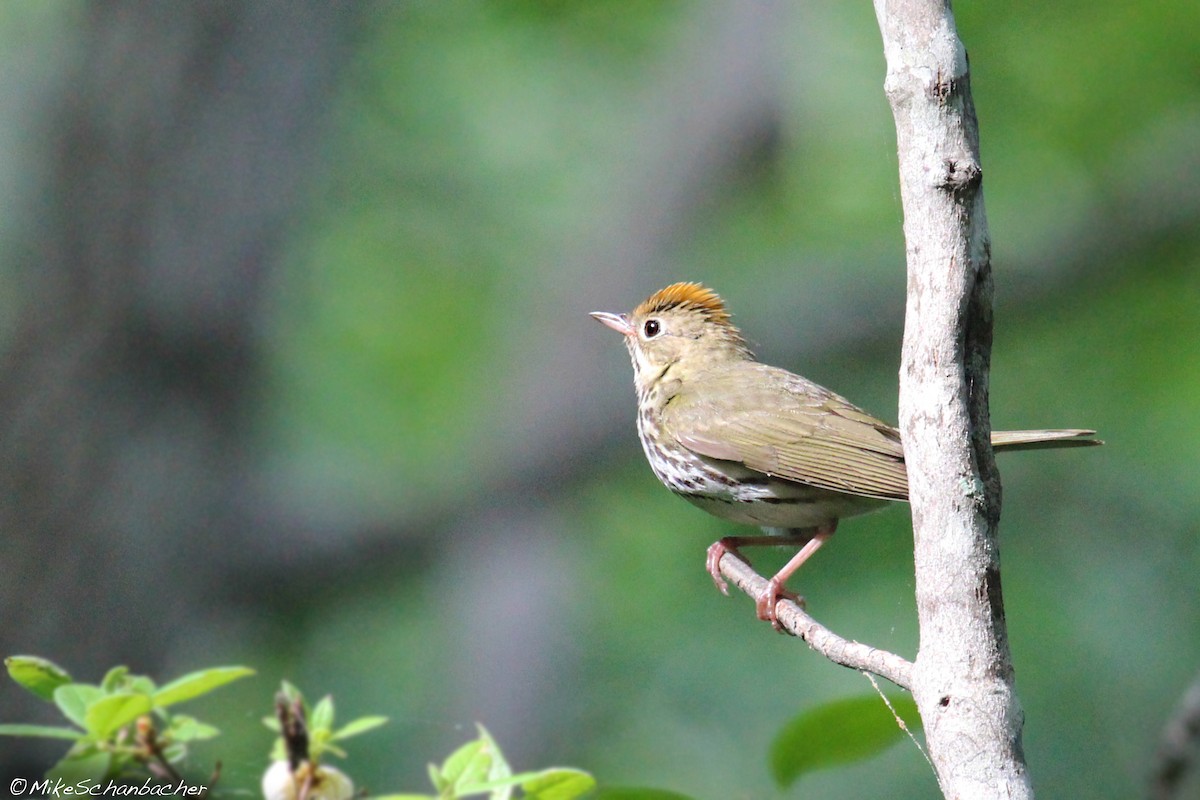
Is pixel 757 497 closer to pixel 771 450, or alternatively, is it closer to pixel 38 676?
pixel 771 450

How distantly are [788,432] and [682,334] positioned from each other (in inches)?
35.6

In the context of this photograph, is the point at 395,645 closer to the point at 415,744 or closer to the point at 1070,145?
the point at 415,744

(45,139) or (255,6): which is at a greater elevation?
(255,6)

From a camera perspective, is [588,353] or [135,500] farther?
[588,353]

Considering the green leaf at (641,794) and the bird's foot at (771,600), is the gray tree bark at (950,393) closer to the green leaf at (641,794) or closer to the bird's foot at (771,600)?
the green leaf at (641,794)

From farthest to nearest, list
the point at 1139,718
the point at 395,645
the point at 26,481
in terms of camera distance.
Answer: the point at 395,645
the point at 1139,718
the point at 26,481

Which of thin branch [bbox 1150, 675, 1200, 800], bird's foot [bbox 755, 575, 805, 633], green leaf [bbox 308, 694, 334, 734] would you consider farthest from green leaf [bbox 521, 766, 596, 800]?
thin branch [bbox 1150, 675, 1200, 800]

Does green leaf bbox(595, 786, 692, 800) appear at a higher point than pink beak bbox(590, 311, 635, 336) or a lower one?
→ lower

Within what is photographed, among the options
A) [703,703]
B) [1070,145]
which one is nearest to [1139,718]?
[703,703]

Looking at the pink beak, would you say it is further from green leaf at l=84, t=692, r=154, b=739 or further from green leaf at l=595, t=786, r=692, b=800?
green leaf at l=84, t=692, r=154, b=739

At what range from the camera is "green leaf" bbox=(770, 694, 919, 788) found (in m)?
1.99

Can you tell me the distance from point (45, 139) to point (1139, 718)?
7.86 metres

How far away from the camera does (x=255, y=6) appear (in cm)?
744

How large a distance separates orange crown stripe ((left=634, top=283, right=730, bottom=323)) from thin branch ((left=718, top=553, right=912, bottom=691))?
1.63 meters
